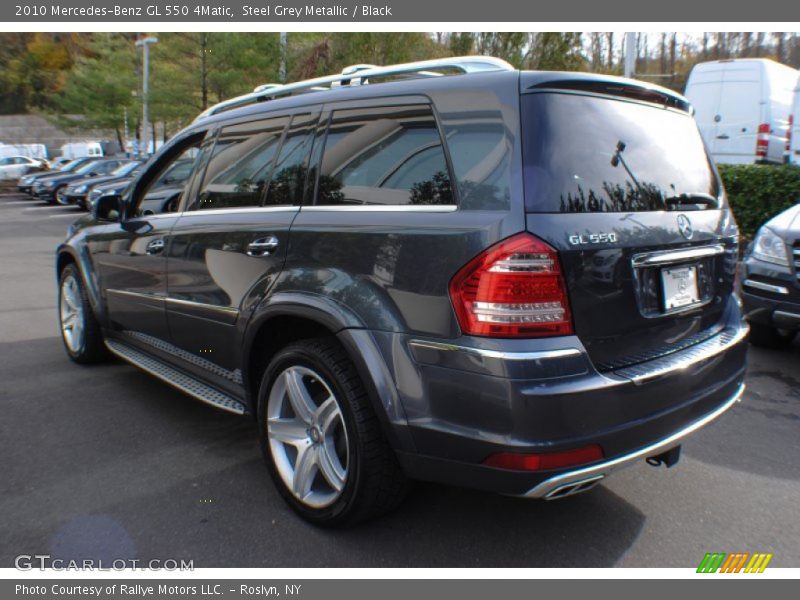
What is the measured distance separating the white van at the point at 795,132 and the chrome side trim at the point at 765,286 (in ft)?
28.2

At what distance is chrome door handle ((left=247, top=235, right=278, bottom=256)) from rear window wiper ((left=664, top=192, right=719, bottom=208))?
1681mm

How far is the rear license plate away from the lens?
8.75ft

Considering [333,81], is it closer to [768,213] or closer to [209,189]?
[209,189]

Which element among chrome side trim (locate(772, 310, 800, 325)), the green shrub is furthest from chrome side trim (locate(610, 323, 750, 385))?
the green shrub

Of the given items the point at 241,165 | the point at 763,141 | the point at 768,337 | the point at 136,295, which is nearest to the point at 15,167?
the point at 763,141

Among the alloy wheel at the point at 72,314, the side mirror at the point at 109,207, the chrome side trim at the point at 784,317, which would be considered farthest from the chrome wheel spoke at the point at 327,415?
the chrome side trim at the point at 784,317

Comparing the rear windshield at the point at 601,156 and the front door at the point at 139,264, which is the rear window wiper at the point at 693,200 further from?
the front door at the point at 139,264

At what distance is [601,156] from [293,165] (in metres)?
1.42

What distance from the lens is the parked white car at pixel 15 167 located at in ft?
109

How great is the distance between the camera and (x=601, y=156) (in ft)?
8.32

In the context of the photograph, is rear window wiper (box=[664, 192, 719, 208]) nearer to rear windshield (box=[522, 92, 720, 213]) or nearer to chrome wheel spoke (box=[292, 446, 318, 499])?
rear windshield (box=[522, 92, 720, 213])

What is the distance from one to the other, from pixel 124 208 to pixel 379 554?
2.99 m

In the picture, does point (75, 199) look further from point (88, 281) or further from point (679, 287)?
point (679, 287)
